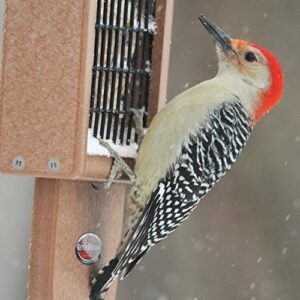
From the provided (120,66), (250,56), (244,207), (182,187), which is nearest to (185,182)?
(182,187)

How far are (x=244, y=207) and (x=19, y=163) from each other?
478 centimetres

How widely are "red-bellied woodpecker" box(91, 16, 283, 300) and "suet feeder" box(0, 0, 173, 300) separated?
18 centimetres

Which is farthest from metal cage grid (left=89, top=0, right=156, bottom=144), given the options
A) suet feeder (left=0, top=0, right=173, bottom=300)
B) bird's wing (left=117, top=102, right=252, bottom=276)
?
bird's wing (left=117, top=102, right=252, bottom=276)

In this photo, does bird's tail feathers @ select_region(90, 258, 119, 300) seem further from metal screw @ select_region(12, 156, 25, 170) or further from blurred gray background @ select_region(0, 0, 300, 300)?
blurred gray background @ select_region(0, 0, 300, 300)

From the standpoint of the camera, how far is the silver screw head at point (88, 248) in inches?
271

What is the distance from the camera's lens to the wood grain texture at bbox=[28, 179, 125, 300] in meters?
6.79

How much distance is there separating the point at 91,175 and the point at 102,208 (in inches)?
17.2

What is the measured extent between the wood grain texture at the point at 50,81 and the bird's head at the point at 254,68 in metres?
1.38

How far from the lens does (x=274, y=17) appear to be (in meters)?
11.2

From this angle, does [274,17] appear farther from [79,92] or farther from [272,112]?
[79,92]

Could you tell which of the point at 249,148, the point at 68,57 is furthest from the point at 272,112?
the point at 68,57

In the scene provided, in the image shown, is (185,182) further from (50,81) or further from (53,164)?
(50,81)

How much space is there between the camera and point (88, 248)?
22.7 feet

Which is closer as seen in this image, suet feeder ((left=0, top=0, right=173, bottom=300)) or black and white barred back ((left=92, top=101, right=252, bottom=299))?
suet feeder ((left=0, top=0, right=173, bottom=300))
